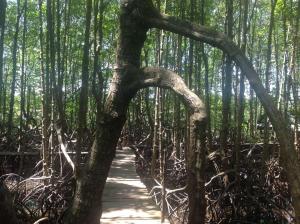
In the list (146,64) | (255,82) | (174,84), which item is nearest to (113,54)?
(146,64)

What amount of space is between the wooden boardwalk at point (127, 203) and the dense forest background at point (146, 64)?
0.70 metres

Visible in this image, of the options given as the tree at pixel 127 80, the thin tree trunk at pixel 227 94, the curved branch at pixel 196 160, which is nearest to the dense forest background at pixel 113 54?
the thin tree trunk at pixel 227 94

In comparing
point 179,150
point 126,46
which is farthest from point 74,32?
point 126,46

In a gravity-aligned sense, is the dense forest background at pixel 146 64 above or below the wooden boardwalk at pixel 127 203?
above

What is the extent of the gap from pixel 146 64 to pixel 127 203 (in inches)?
338

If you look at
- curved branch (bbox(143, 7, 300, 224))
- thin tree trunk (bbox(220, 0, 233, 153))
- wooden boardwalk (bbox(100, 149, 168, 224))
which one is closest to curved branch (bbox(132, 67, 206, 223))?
curved branch (bbox(143, 7, 300, 224))

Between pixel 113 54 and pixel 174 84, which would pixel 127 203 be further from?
pixel 113 54

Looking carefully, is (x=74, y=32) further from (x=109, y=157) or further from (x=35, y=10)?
(x=109, y=157)

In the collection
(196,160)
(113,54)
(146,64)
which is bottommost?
(196,160)

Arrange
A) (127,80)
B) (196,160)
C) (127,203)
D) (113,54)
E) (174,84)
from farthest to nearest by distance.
Result: (113,54)
(127,203)
(127,80)
(174,84)
(196,160)

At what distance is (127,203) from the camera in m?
5.59

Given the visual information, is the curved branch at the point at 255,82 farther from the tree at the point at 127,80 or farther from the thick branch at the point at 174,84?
the thick branch at the point at 174,84

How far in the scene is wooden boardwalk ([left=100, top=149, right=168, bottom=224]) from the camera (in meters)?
4.83

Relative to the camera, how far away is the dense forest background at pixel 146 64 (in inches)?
235
